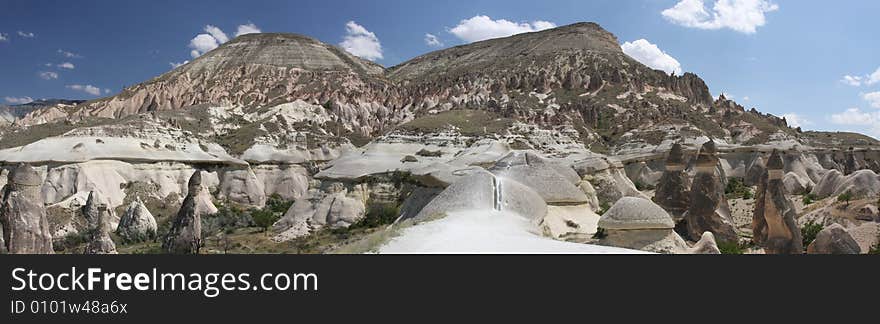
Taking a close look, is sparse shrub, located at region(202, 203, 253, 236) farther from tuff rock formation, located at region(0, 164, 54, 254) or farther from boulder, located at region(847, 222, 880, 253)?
boulder, located at region(847, 222, 880, 253)

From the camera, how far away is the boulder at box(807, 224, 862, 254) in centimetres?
1415

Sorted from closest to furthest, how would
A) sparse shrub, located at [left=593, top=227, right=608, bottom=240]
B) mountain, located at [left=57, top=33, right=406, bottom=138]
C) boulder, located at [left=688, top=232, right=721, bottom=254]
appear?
boulder, located at [left=688, top=232, right=721, bottom=254], sparse shrub, located at [left=593, top=227, right=608, bottom=240], mountain, located at [left=57, top=33, right=406, bottom=138]

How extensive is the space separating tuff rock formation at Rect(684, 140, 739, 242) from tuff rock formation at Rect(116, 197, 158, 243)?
89.4ft

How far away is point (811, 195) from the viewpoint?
3403 centimetres

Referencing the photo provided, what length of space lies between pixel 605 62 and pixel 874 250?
78.8 metres

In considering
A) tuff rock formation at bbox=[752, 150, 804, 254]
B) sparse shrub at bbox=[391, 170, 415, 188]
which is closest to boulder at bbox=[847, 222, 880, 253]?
tuff rock formation at bbox=[752, 150, 804, 254]

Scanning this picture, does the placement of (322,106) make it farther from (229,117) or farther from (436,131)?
(436,131)

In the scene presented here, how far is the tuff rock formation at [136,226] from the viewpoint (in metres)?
31.0

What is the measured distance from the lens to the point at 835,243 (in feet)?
46.7

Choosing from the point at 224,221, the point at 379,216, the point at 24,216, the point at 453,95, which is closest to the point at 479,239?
the point at 24,216

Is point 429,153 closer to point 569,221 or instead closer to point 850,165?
point 569,221

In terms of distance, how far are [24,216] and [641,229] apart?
14.0 meters

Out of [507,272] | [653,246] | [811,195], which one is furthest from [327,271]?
[811,195]

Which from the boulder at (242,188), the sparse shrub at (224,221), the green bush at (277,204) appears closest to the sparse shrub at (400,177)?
the sparse shrub at (224,221)
